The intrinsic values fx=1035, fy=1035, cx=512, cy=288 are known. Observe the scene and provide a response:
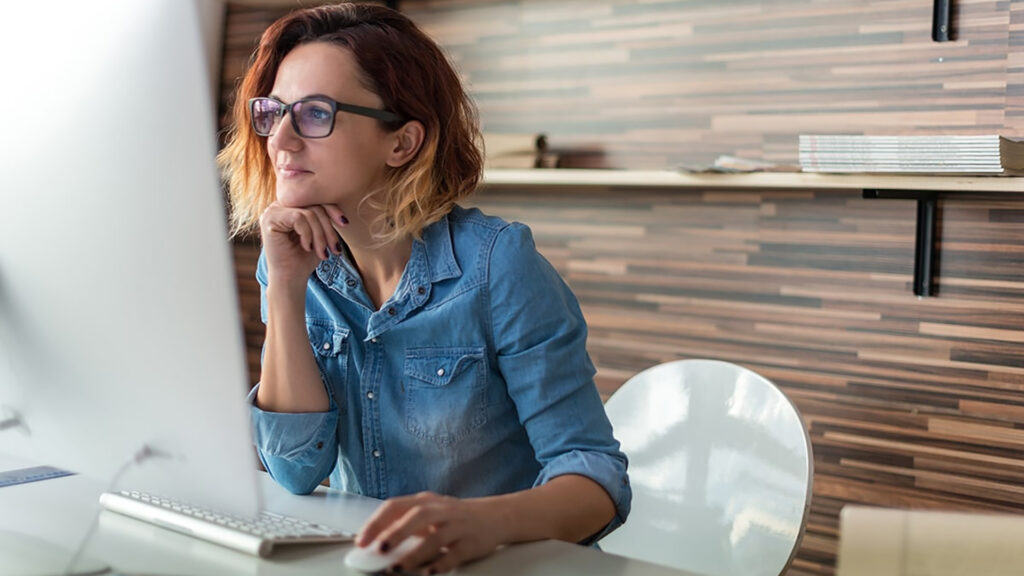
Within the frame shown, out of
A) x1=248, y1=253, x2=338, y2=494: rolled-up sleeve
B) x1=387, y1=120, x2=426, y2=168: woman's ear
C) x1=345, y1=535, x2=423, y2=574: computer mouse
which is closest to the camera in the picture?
x1=345, y1=535, x2=423, y2=574: computer mouse

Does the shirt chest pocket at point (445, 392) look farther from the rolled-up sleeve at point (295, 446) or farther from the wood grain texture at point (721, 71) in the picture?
the wood grain texture at point (721, 71)

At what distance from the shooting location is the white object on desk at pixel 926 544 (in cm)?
78

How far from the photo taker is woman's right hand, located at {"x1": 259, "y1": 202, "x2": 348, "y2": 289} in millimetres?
1302

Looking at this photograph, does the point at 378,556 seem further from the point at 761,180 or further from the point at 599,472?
the point at 761,180

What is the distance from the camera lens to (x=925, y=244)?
2.15 meters

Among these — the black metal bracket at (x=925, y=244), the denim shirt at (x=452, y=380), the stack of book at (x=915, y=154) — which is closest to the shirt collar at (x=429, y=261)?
the denim shirt at (x=452, y=380)

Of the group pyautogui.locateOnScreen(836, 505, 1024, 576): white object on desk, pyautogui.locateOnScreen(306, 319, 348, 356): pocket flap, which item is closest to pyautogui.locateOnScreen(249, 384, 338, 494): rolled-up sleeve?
pyautogui.locateOnScreen(306, 319, 348, 356): pocket flap

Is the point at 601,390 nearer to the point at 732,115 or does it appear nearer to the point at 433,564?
the point at 732,115

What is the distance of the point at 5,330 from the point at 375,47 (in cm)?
58

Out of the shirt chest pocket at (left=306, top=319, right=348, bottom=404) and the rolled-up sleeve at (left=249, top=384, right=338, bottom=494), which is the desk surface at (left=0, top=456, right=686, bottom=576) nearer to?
the rolled-up sleeve at (left=249, top=384, right=338, bottom=494)

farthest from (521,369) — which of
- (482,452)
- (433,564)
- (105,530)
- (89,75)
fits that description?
(89,75)

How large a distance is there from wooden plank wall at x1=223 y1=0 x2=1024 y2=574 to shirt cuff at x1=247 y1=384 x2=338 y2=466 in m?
1.37

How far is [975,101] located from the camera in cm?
210

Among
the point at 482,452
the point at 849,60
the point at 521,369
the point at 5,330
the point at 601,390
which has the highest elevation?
the point at 849,60
